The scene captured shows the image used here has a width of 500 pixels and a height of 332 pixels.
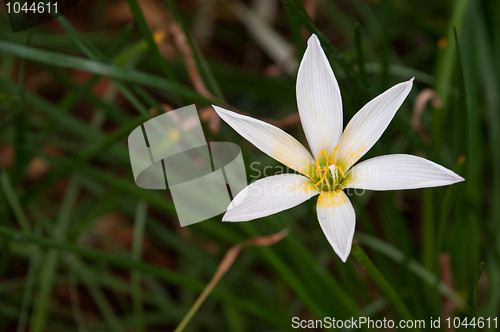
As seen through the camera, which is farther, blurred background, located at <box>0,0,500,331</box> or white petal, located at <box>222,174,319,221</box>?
blurred background, located at <box>0,0,500,331</box>

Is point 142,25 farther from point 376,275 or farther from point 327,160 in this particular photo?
point 376,275

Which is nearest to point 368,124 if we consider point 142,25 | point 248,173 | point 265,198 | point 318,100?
point 318,100

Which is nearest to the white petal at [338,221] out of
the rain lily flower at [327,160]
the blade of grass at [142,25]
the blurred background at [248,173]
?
the rain lily flower at [327,160]

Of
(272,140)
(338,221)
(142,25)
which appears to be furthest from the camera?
(142,25)

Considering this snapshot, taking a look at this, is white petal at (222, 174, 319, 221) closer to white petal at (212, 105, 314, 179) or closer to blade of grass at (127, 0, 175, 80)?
white petal at (212, 105, 314, 179)

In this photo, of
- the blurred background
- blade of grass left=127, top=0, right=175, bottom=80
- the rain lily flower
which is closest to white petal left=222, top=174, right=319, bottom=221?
the rain lily flower

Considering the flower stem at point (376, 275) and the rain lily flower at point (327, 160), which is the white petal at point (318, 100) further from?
the flower stem at point (376, 275)

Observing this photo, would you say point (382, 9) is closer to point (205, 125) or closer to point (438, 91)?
point (438, 91)
